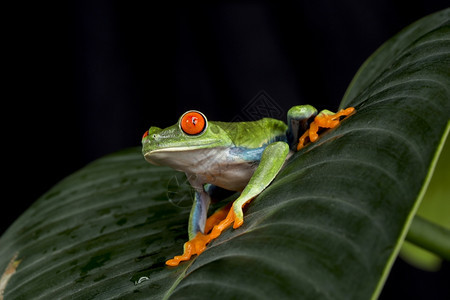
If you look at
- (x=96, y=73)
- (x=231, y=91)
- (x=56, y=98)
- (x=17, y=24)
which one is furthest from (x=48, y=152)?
(x=231, y=91)

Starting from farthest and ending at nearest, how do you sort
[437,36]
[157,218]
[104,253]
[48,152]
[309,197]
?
[48,152]
[157,218]
[104,253]
[437,36]
[309,197]

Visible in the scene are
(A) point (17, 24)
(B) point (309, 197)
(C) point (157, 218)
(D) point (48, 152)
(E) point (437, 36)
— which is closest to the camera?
(B) point (309, 197)

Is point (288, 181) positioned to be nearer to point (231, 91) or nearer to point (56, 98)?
point (231, 91)

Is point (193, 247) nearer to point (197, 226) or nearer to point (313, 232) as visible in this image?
point (197, 226)

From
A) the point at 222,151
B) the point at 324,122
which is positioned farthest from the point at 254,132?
the point at 324,122

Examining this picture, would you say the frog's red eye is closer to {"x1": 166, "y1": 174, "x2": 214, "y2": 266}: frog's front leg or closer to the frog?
the frog

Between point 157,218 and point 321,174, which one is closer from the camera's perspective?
point 321,174

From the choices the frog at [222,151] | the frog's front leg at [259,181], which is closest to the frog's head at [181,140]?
the frog at [222,151]
